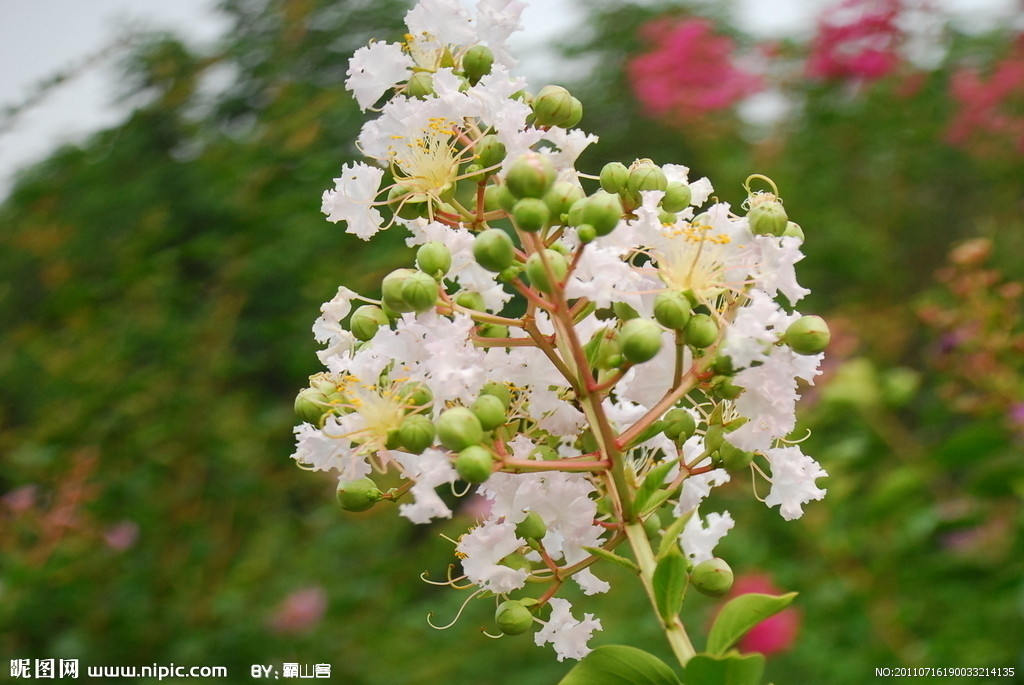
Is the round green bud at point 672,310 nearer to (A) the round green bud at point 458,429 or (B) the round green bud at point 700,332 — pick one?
(B) the round green bud at point 700,332

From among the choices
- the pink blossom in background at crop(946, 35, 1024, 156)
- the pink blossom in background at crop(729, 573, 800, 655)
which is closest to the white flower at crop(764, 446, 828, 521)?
the pink blossom in background at crop(729, 573, 800, 655)

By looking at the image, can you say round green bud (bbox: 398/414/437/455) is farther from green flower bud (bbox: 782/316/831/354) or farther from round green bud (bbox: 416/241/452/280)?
green flower bud (bbox: 782/316/831/354)

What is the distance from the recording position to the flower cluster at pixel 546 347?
23.0 inches

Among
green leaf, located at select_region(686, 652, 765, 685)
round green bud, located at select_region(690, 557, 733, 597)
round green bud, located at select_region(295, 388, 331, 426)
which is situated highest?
round green bud, located at select_region(295, 388, 331, 426)

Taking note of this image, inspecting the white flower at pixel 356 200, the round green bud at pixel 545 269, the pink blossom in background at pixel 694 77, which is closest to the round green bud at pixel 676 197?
the round green bud at pixel 545 269

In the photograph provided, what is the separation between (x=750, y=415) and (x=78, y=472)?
1205mm

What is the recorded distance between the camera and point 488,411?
581 mm

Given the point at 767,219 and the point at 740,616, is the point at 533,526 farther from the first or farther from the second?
the point at 767,219

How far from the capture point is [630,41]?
20.0 feet

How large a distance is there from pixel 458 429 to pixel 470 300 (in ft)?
0.40

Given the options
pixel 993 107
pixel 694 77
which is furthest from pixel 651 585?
pixel 694 77

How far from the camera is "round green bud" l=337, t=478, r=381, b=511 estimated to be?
64 centimetres

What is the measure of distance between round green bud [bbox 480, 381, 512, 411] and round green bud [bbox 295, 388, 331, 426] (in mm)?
111

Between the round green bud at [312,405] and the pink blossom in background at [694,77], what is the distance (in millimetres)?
3812
